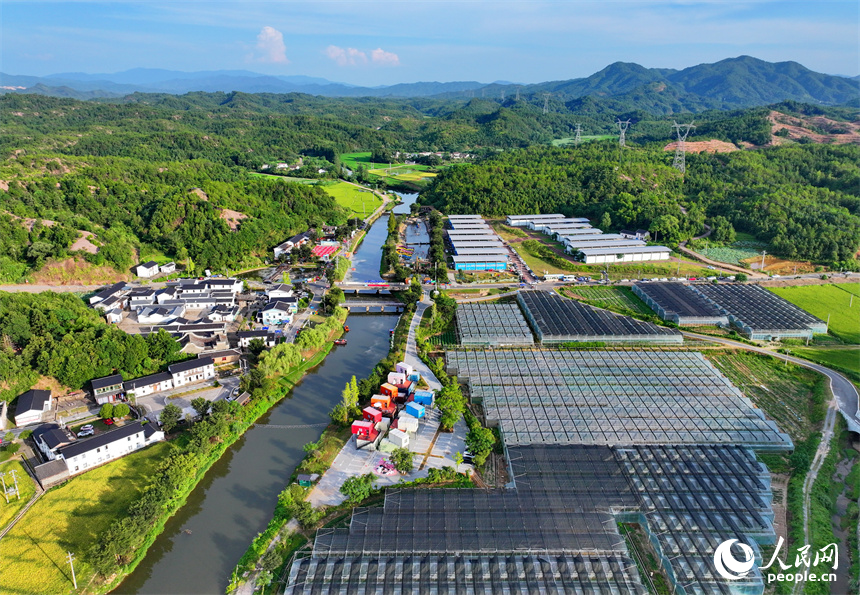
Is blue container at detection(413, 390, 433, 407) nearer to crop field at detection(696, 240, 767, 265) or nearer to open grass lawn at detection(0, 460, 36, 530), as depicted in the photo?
open grass lawn at detection(0, 460, 36, 530)

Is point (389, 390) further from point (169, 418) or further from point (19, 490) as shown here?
point (19, 490)

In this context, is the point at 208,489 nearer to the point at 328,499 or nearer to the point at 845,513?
the point at 328,499

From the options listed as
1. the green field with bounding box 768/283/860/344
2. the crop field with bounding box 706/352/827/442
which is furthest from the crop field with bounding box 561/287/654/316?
the green field with bounding box 768/283/860/344

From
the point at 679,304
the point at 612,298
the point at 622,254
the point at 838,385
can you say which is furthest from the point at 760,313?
the point at 622,254

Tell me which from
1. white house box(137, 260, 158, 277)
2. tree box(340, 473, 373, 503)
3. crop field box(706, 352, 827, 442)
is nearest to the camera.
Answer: tree box(340, 473, 373, 503)

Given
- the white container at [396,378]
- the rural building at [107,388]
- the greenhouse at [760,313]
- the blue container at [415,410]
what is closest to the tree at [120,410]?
the rural building at [107,388]

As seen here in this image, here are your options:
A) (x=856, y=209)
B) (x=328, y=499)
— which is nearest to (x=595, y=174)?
(x=856, y=209)
